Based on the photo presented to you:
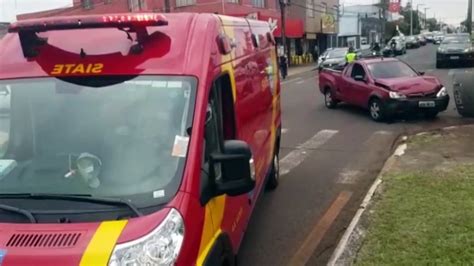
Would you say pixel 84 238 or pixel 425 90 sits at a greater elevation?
pixel 84 238

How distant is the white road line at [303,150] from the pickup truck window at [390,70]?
2.77 meters

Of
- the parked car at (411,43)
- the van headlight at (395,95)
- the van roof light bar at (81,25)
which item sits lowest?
the parked car at (411,43)

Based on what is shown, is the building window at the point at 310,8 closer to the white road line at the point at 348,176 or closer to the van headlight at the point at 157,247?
the white road line at the point at 348,176

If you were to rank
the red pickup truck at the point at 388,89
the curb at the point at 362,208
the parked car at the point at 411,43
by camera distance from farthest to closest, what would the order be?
the parked car at the point at 411,43
the red pickup truck at the point at 388,89
the curb at the point at 362,208

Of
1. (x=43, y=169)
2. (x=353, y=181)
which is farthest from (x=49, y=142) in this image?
(x=353, y=181)

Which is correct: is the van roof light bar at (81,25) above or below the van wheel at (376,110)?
above

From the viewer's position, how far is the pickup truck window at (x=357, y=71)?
1529 centimetres

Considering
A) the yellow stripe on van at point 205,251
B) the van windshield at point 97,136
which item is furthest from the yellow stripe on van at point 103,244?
the yellow stripe on van at point 205,251

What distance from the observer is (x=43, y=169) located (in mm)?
3211

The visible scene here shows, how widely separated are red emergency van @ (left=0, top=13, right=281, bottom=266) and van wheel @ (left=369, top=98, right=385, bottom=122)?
→ 1057 cm

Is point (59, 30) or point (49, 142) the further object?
point (59, 30)

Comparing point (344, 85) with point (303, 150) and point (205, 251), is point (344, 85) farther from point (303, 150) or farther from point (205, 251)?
point (205, 251)

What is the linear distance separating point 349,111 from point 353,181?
28.0 ft

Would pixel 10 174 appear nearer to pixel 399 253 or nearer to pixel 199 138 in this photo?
pixel 199 138
